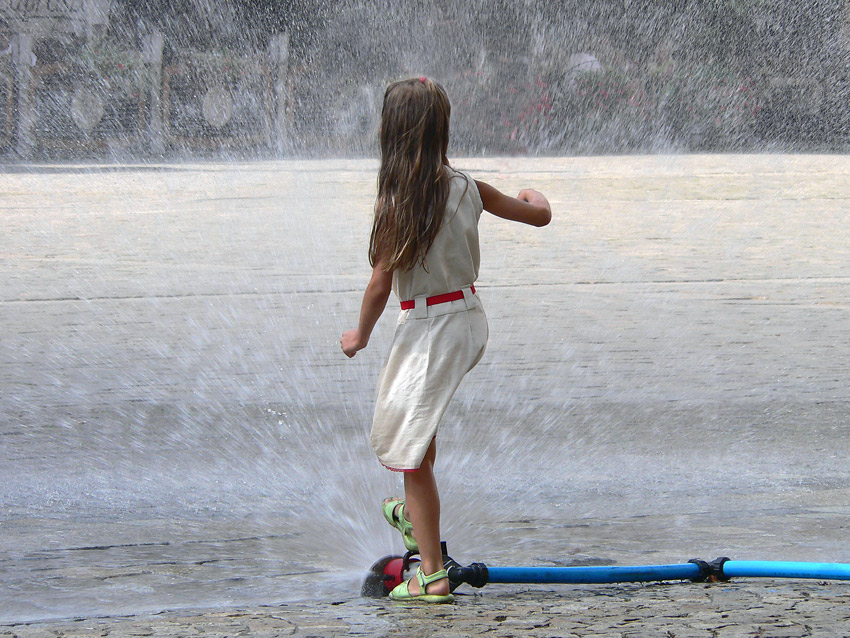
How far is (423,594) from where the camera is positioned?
2.50 m

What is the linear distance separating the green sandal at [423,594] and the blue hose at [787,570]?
696 millimetres

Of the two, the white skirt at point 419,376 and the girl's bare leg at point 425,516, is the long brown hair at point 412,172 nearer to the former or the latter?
the white skirt at point 419,376

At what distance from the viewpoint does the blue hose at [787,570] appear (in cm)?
251

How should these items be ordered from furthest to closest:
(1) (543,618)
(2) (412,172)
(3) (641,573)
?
1. (3) (641,573)
2. (2) (412,172)
3. (1) (543,618)

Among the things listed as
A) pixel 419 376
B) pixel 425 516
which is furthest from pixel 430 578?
pixel 419 376

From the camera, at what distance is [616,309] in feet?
22.0

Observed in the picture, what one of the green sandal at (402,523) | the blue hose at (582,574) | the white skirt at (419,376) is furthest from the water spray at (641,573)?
the white skirt at (419,376)

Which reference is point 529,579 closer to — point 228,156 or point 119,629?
point 119,629

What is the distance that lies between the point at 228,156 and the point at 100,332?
13.5 metres

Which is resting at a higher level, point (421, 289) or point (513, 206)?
point (513, 206)

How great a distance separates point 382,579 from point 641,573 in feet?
2.12

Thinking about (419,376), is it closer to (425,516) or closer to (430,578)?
(425,516)

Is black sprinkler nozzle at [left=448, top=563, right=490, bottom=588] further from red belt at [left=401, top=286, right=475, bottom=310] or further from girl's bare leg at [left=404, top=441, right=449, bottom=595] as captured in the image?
red belt at [left=401, top=286, right=475, bottom=310]

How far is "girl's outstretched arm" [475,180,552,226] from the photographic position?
8.43 feet
